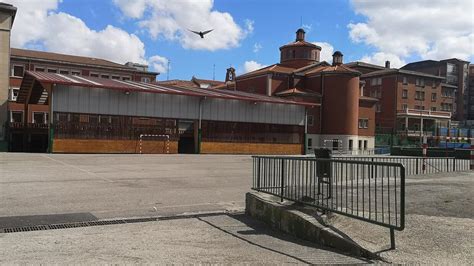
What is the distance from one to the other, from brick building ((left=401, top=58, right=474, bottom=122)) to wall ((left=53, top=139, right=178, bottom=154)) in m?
92.5

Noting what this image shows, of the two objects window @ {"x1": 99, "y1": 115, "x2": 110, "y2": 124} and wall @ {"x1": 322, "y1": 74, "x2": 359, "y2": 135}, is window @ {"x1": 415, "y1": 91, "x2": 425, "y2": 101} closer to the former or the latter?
wall @ {"x1": 322, "y1": 74, "x2": 359, "y2": 135}

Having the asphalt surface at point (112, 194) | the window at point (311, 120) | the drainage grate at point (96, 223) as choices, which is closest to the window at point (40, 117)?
the window at point (311, 120)

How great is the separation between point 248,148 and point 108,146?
1288 cm

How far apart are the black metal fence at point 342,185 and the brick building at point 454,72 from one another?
113 metres

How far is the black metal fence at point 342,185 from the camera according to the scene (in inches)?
257

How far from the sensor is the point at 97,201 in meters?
10.6

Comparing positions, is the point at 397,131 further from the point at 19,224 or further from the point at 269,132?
the point at 19,224

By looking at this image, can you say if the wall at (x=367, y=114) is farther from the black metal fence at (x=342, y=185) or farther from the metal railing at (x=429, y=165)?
the black metal fence at (x=342, y=185)

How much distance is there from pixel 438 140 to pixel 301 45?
101 feet

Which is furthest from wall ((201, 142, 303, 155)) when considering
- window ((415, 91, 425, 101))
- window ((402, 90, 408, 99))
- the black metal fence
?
window ((415, 91, 425, 101))

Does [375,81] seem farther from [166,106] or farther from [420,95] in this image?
[166,106]


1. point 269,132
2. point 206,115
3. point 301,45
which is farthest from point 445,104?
point 206,115

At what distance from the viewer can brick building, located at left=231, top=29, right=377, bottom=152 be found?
59938mm

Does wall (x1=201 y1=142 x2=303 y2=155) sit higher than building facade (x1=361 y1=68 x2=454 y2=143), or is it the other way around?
building facade (x1=361 y1=68 x2=454 y2=143)
